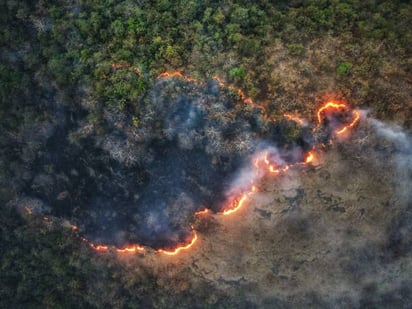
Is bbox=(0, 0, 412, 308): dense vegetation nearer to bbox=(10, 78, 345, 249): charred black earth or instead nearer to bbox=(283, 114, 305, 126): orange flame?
bbox=(283, 114, 305, 126): orange flame

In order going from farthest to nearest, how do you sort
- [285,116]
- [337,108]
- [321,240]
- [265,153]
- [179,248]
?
1. [179,248]
2. [321,240]
3. [265,153]
4. [285,116]
5. [337,108]

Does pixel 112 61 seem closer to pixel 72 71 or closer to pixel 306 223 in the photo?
pixel 72 71

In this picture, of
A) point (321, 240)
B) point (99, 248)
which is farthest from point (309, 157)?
point (99, 248)

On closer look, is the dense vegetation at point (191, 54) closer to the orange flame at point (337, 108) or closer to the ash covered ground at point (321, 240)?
the orange flame at point (337, 108)

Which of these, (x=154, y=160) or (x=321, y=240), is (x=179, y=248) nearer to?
(x=154, y=160)

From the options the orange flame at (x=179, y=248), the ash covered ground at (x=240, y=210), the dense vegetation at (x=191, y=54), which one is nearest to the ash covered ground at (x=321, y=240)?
the ash covered ground at (x=240, y=210)

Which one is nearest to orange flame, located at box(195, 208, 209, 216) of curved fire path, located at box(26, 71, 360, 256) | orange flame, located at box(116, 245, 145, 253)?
curved fire path, located at box(26, 71, 360, 256)

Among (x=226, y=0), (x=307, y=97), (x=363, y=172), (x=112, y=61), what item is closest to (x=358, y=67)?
(x=307, y=97)

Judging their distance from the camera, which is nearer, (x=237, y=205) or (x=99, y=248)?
(x=237, y=205)
